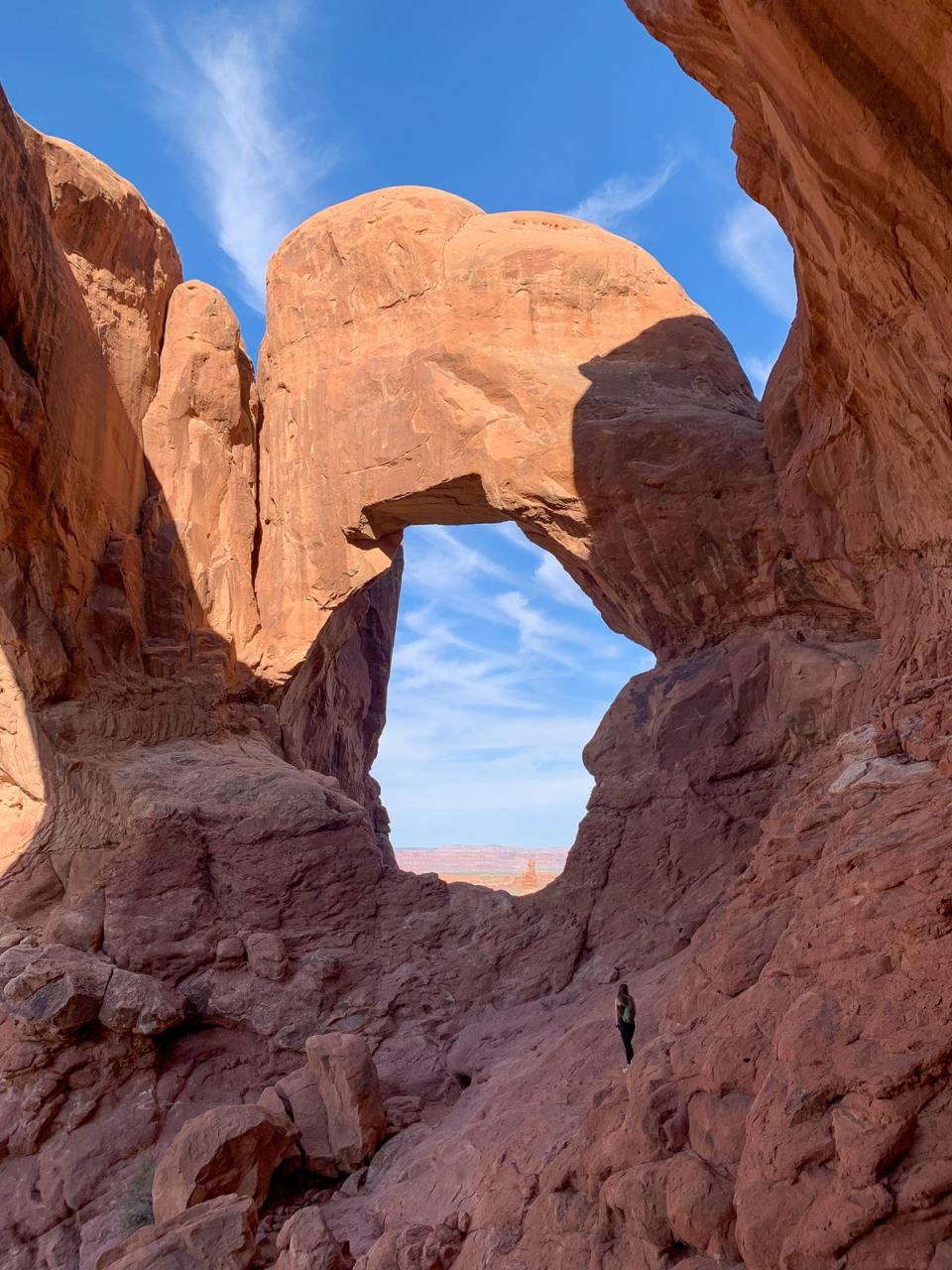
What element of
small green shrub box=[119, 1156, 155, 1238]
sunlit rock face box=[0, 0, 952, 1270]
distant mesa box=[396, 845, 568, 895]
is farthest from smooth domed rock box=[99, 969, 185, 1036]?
distant mesa box=[396, 845, 568, 895]

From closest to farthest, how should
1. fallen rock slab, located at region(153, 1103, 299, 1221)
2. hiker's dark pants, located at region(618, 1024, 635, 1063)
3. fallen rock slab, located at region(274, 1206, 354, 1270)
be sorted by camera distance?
1. fallen rock slab, located at region(274, 1206, 354, 1270)
2. hiker's dark pants, located at region(618, 1024, 635, 1063)
3. fallen rock slab, located at region(153, 1103, 299, 1221)

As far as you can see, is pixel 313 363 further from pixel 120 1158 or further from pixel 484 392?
pixel 120 1158

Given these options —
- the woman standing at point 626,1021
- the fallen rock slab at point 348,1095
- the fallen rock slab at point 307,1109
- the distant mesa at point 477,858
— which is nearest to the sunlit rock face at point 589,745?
the woman standing at point 626,1021

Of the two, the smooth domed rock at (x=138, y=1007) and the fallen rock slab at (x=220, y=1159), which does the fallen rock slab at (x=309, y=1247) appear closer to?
the fallen rock slab at (x=220, y=1159)

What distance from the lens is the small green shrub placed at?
8000 mm

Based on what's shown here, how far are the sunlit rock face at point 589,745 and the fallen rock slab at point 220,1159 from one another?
0.17 m

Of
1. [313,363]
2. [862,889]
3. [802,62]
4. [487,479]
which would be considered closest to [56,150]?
[313,363]

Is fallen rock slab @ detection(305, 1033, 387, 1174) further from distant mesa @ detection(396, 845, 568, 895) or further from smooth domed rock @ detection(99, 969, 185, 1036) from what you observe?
distant mesa @ detection(396, 845, 568, 895)

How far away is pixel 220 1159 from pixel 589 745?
712 cm

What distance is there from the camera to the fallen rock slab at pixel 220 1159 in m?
7.38

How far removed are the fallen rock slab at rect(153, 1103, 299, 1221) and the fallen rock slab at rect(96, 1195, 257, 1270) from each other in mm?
257

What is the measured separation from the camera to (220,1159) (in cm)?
756

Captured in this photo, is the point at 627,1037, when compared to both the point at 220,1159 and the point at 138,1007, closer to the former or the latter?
the point at 220,1159

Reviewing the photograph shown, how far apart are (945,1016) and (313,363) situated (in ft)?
46.7
